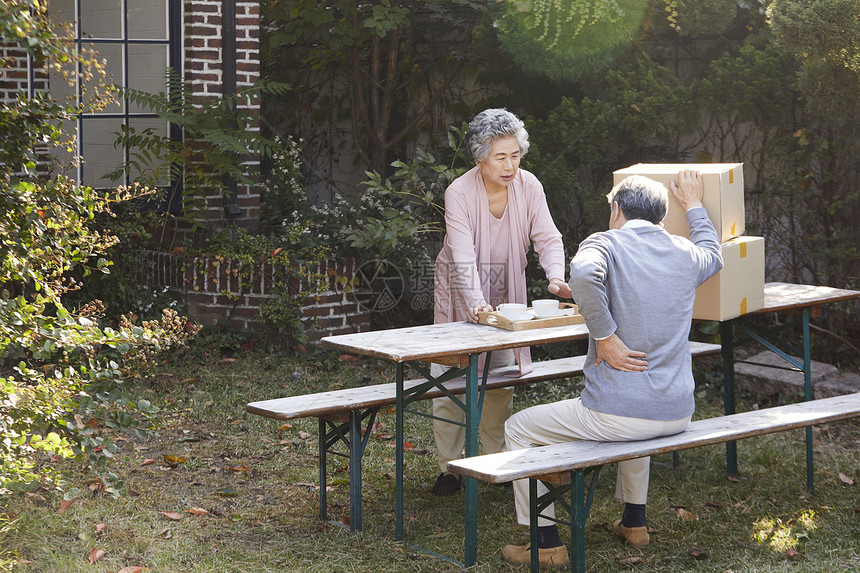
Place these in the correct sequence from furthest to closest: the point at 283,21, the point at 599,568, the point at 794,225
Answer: the point at 283,21, the point at 794,225, the point at 599,568

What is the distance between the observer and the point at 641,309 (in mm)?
3516

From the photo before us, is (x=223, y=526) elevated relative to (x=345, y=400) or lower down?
lower down

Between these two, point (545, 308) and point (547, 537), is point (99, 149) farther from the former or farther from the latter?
point (547, 537)

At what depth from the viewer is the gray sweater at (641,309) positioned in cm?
349

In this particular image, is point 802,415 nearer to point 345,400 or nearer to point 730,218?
point 730,218

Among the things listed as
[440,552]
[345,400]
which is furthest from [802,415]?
[345,400]

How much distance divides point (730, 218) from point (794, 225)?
2.76 meters

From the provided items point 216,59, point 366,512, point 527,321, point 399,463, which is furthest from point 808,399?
point 216,59

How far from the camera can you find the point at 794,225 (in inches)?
268

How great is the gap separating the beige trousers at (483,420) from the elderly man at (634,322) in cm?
106

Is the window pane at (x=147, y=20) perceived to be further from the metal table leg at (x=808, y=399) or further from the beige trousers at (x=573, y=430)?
the metal table leg at (x=808, y=399)

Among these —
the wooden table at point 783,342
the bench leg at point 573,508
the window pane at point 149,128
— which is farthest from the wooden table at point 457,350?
the window pane at point 149,128

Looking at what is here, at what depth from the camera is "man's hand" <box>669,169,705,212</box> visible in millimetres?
4250

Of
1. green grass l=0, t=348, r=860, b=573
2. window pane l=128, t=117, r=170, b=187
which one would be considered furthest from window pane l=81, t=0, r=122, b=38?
green grass l=0, t=348, r=860, b=573
